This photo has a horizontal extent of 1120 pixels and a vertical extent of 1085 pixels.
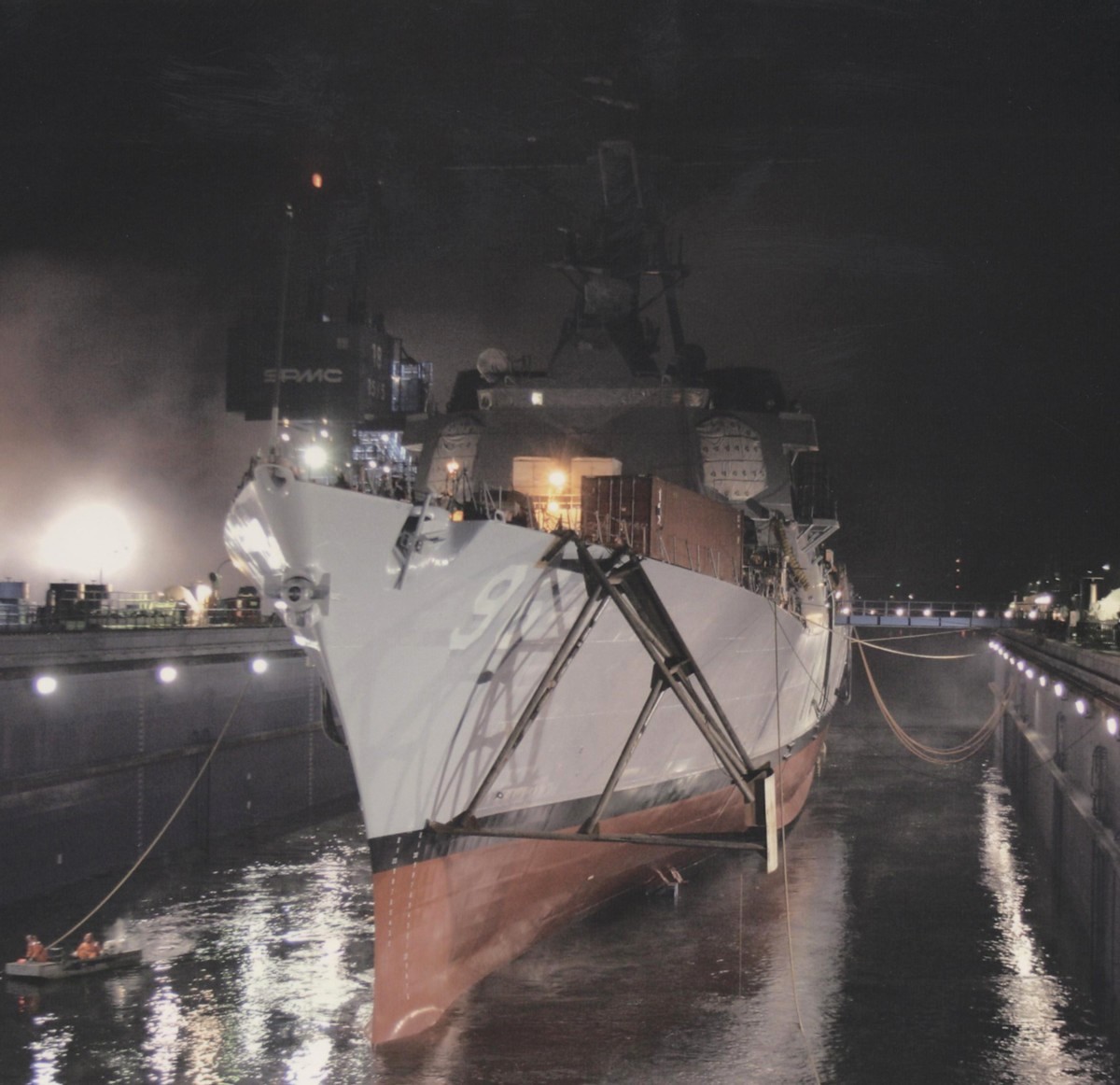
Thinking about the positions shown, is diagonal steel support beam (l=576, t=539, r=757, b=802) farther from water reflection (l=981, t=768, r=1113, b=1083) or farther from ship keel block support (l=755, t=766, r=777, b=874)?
water reflection (l=981, t=768, r=1113, b=1083)

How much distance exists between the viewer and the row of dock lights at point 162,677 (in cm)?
1830

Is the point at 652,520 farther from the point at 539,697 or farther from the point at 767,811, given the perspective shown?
the point at 767,811

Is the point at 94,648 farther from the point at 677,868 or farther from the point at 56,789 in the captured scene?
the point at 677,868

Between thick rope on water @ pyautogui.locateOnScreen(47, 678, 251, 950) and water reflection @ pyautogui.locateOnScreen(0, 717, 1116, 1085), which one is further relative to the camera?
thick rope on water @ pyautogui.locateOnScreen(47, 678, 251, 950)

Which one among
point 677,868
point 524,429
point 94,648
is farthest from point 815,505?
point 94,648

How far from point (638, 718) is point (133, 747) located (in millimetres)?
10938

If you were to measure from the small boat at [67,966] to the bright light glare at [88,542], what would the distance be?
25375 millimetres

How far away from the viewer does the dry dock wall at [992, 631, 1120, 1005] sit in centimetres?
1537

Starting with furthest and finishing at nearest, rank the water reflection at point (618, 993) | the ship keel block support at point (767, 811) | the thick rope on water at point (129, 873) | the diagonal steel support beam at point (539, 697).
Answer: the thick rope on water at point (129, 873) < the ship keel block support at point (767, 811) < the diagonal steel support beam at point (539, 697) < the water reflection at point (618, 993)

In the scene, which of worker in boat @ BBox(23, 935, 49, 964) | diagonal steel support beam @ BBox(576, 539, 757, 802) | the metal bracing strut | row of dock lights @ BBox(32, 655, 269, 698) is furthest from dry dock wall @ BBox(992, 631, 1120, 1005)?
row of dock lights @ BBox(32, 655, 269, 698)

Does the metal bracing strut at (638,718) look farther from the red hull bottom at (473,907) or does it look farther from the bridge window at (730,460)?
the bridge window at (730,460)

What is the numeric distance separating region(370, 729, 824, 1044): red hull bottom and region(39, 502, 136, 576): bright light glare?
27218 millimetres

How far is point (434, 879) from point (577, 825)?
2.81 meters

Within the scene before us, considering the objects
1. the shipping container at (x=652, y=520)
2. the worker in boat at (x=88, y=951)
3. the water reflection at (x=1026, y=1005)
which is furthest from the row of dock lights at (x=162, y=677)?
the water reflection at (x=1026, y=1005)
